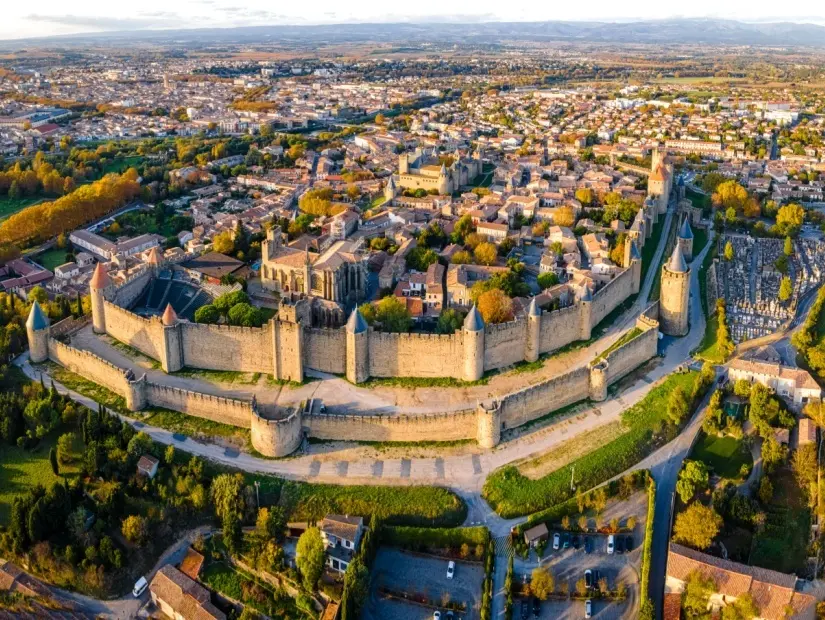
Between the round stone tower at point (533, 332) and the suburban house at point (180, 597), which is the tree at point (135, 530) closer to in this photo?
the suburban house at point (180, 597)

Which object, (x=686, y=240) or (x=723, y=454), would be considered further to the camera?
(x=686, y=240)

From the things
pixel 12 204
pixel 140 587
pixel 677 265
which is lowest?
pixel 140 587

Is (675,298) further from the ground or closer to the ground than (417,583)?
further from the ground

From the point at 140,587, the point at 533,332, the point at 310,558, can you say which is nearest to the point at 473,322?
the point at 533,332

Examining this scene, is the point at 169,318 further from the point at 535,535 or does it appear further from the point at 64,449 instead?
the point at 535,535

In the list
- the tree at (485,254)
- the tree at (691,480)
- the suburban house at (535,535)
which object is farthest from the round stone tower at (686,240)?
the suburban house at (535,535)

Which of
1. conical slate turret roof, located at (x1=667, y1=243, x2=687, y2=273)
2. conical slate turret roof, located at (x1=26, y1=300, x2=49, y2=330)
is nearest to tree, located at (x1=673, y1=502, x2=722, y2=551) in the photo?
conical slate turret roof, located at (x1=667, y1=243, x2=687, y2=273)

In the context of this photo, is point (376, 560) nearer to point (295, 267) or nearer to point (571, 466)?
point (571, 466)
